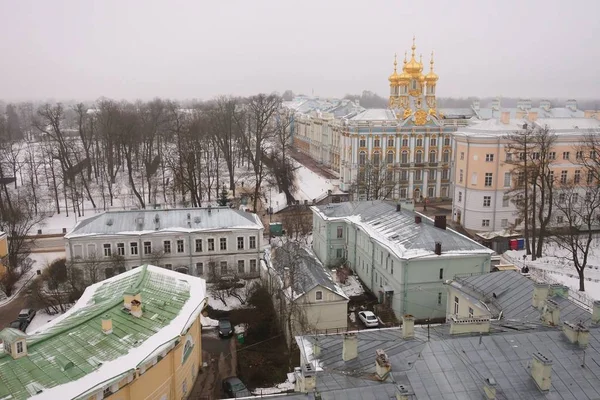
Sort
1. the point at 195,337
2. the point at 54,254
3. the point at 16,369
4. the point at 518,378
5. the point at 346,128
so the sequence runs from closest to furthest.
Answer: the point at 518,378 → the point at 16,369 → the point at 195,337 → the point at 54,254 → the point at 346,128

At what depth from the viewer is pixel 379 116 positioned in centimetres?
4884

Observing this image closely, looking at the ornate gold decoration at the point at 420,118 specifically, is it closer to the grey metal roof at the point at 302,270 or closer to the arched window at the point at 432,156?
the arched window at the point at 432,156

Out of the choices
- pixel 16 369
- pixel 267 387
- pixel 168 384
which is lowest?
pixel 267 387

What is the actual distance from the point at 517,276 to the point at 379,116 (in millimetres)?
32373

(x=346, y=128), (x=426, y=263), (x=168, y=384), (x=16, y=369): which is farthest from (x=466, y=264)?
(x=346, y=128)

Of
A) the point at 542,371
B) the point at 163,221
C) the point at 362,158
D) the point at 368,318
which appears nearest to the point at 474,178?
the point at 362,158

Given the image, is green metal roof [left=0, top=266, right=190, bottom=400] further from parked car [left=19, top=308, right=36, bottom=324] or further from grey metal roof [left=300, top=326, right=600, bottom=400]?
parked car [left=19, top=308, right=36, bottom=324]

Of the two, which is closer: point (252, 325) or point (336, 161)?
point (252, 325)

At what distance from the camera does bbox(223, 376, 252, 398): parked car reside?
1684 centimetres

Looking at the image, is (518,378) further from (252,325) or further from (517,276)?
(252,325)

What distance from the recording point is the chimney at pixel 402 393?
1005cm

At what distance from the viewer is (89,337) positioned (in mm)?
14266

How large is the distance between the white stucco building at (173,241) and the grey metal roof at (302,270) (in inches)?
179

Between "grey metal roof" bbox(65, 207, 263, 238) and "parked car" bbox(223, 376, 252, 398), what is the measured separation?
11.1m
